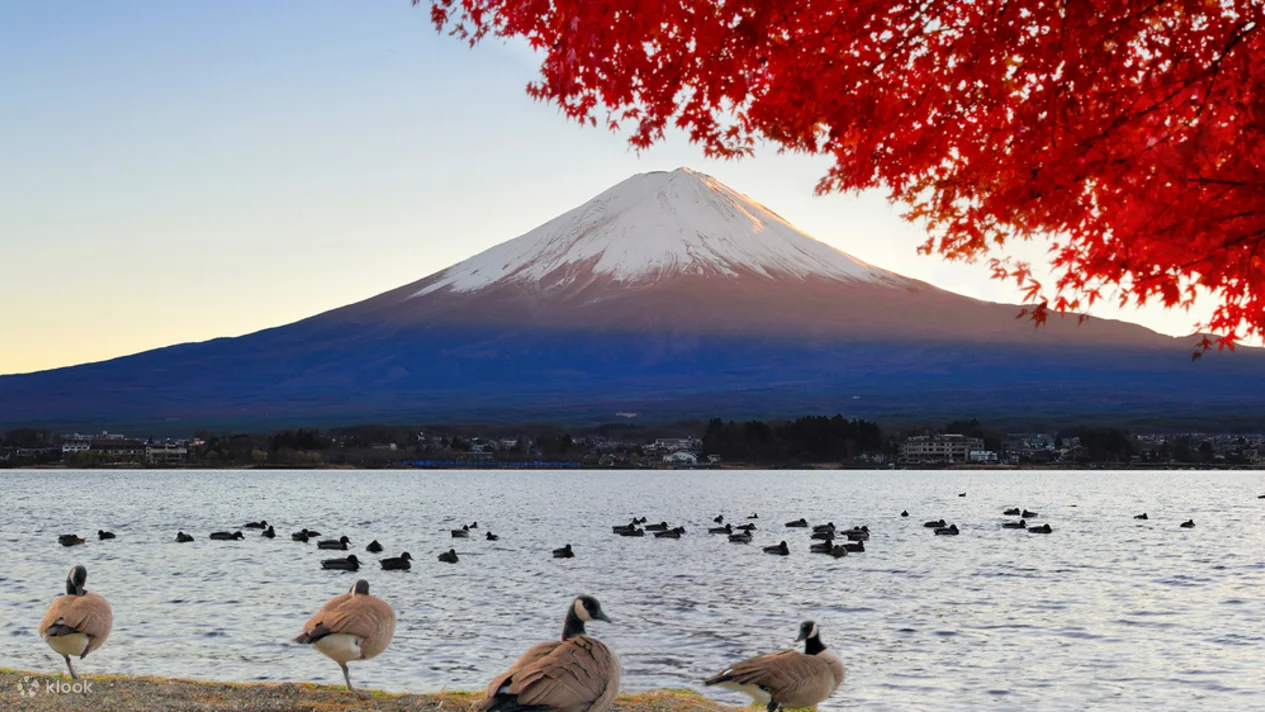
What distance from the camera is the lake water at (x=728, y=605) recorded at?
19172 mm

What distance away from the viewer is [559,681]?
1061 centimetres

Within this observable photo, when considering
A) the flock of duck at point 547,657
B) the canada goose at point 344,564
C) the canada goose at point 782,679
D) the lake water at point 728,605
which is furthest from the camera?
the canada goose at point 344,564

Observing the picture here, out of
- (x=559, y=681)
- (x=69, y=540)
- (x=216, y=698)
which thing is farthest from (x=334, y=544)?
(x=559, y=681)

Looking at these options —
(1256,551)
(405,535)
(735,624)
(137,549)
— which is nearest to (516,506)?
(405,535)

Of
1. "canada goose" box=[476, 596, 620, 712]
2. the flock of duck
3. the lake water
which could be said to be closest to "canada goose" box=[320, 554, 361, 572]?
the lake water

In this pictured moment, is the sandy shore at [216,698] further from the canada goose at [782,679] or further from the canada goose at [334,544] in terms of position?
the canada goose at [334,544]

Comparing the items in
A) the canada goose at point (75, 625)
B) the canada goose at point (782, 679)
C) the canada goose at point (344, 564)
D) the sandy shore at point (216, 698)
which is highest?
the canada goose at point (75, 625)

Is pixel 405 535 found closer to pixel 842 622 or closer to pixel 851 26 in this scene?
pixel 842 622

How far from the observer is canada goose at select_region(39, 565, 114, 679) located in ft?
47.9

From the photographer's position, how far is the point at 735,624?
1033 inches

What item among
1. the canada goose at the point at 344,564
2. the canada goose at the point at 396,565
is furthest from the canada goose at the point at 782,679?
the canada goose at the point at 344,564

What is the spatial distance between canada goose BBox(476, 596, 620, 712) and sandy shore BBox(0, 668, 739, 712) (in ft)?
7.81

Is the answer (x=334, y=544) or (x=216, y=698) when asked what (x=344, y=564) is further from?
(x=216, y=698)

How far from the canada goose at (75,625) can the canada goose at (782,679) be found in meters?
7.73
